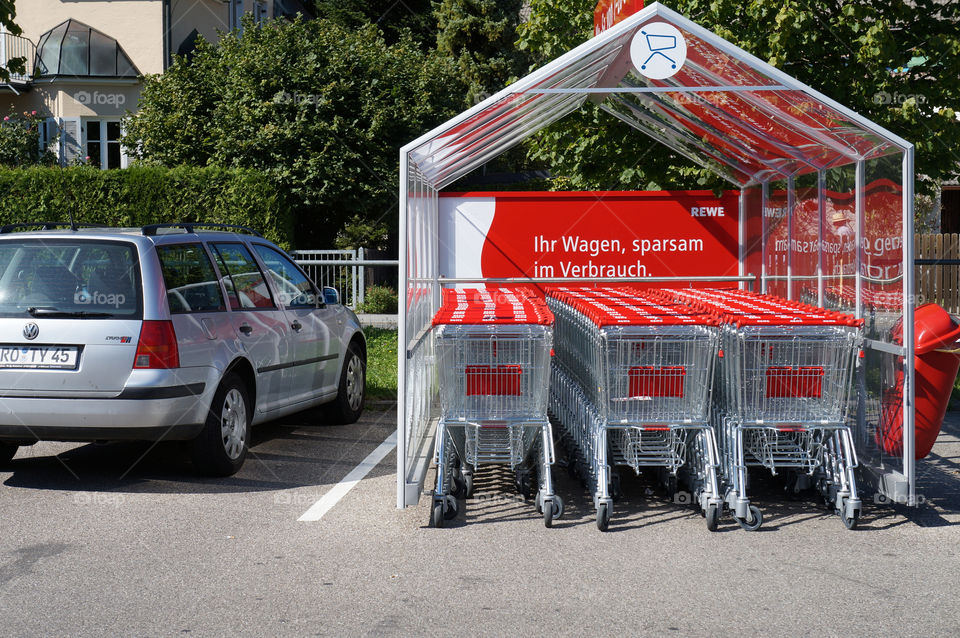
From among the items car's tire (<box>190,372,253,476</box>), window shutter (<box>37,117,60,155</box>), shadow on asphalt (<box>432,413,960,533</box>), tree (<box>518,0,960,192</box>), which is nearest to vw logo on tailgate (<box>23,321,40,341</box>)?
car's tire (<box>190,372,253,476</box>)

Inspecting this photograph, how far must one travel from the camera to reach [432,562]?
18.1 feet

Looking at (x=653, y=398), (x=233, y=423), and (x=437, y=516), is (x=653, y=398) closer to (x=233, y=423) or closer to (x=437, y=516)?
(x=437, y=516)

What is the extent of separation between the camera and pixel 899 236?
6.68 m

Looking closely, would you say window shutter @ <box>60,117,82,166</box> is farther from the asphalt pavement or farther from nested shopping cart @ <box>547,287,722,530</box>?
nested shopping cart @ <box>547,287,722,530</box>

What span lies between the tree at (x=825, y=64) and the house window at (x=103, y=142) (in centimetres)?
1903

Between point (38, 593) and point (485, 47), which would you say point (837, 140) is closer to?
point (38, 593)

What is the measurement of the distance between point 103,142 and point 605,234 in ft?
72.6

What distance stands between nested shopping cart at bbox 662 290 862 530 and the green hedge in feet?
48.9

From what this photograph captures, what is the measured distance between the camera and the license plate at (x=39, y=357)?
673cm

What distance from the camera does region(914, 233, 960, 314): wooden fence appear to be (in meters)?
17.0

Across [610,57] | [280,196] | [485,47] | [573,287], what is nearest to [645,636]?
[610,57]

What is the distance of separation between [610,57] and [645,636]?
156 inches

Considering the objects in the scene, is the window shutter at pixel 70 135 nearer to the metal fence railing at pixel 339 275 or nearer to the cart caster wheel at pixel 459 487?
the metal fence railing at pixel 339 275

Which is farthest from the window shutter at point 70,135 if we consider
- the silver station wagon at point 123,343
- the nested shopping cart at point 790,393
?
the nested shopping cart at point 790,393
